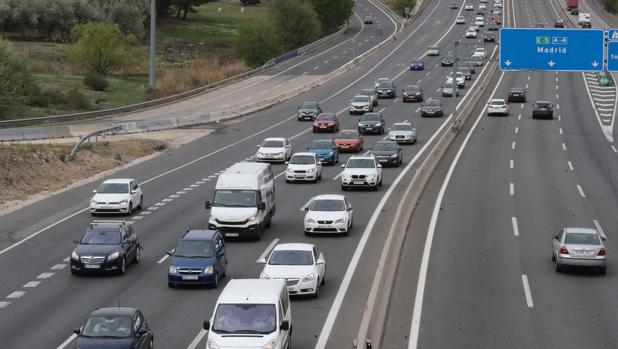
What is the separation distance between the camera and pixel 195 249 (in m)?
29.6

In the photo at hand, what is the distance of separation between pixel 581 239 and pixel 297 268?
9254mm

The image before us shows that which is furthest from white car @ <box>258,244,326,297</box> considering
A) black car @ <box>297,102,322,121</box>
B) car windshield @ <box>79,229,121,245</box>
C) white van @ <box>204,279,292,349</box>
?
black car @ <box>297,102,322,121</box>

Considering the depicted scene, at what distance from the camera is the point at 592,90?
97.5 m

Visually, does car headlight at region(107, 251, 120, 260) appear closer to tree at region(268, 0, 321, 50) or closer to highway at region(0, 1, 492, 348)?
highway at region(0, 1, 492, 348)

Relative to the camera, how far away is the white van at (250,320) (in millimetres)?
20562

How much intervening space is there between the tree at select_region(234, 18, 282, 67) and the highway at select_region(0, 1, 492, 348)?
163 ft

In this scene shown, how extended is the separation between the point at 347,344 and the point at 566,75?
90663 mm

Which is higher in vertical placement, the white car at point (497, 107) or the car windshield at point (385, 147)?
the car windshield at point (385, 147)

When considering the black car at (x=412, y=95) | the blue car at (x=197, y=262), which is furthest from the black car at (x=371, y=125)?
the blue car at (x=197, y=262)

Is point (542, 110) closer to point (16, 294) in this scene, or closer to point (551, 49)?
point (551, 49)

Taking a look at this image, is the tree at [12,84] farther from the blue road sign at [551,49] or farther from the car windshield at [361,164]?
the blue road sign at [551,49]

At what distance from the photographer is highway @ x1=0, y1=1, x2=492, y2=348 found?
25203mm

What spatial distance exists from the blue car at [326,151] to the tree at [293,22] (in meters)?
78.3

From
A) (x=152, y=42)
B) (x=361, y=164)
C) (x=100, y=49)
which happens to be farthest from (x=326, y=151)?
(x=100, y=49)
